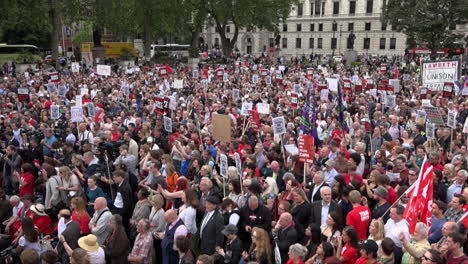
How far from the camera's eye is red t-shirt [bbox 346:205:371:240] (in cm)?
605

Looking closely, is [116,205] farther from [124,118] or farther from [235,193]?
[124,118]

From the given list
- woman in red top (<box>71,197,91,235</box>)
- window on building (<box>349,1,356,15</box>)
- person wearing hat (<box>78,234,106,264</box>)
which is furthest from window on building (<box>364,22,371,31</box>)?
person wearing hat (<box>78,234,106,264</box>)

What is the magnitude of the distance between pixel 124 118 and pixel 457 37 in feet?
137

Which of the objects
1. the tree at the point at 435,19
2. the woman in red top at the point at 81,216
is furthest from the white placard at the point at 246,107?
the tree at the point at 435,19

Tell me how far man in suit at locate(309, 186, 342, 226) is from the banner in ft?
33.5

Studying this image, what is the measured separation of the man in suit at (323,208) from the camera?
639cm

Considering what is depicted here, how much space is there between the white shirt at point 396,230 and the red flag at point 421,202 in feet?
0.23

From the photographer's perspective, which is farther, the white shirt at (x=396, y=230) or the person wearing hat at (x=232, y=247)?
the person wearing hat at (x=232, y=247)

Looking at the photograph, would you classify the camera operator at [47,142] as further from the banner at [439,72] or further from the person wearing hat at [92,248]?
the banner at [439,72]

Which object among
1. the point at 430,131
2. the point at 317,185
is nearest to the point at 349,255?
the point at 317,185

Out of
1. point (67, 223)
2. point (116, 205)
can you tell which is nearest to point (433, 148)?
point (116, 205)

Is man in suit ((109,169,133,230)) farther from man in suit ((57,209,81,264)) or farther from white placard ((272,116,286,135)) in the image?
white placard ((272,116,286,135))

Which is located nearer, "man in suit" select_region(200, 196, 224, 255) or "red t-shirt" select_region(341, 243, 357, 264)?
"red t-shirt" select_region(341, 243, 357, 264)

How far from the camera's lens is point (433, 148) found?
33.6 feet
